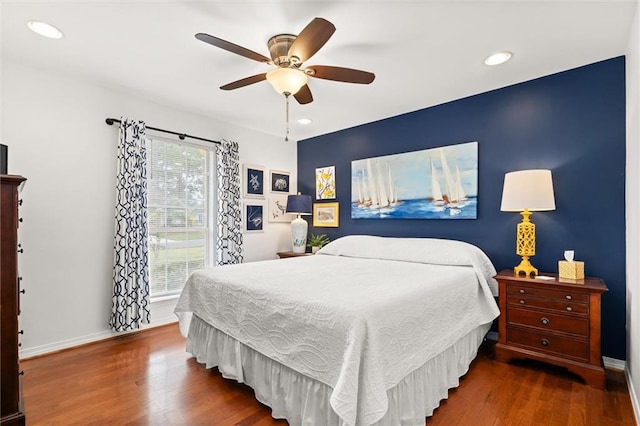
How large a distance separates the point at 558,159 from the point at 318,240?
9.54ft

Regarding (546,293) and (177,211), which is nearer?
(546,293)

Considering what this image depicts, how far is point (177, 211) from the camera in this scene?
3672 millimetres

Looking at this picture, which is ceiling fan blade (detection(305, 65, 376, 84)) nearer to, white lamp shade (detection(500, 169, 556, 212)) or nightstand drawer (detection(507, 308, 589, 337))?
white lamp shade (detection(500, 169, 556, 212))

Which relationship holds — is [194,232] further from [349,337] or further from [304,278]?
[349,337]

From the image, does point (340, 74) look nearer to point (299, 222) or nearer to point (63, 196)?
point (299, 222)

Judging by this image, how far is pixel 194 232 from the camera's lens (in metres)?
3.84

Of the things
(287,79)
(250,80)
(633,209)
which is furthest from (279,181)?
(633,209)

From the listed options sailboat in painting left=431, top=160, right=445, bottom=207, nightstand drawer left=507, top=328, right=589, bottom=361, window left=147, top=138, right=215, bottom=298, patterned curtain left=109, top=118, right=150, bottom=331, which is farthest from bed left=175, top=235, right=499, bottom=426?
window left=147, top=138, right=215, bottom=298

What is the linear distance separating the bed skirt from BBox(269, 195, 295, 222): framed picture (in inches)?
90.6

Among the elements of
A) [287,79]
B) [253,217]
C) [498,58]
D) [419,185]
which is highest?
[498,58]

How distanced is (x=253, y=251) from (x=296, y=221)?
73cm

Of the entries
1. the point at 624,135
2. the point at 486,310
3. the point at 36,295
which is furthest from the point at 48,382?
the point at 624,135

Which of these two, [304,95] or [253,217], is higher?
[304,95]

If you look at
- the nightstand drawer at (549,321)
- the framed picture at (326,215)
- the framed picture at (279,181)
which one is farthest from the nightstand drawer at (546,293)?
the framed picture at (279,181)
